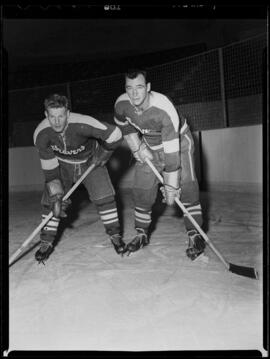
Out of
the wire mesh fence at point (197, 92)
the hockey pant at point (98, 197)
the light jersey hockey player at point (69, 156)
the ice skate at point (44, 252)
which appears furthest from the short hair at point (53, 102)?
the wire mesh fence at point (197, 92)

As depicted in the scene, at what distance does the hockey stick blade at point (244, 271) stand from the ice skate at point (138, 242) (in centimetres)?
56

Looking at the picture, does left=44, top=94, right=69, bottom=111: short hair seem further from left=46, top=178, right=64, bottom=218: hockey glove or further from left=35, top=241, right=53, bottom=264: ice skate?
left=35, top=241, right=53, bottom=264: ice skate

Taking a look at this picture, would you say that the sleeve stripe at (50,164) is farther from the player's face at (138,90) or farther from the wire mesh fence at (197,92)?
the wire mesh fence at (197,92)

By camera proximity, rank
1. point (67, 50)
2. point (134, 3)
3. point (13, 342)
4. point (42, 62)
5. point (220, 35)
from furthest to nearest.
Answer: point (42, 62) → point (67, 50) → point (220, 35) → point (13, 342) → point (134, 3)

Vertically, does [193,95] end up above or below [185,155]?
above

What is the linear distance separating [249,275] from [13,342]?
103cm

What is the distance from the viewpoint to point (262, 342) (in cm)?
112

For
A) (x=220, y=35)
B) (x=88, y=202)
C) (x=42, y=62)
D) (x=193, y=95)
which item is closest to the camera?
(x=88, y=202)

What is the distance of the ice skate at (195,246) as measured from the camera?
185 cm

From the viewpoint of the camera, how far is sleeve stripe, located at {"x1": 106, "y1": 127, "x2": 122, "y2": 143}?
6.29 feet

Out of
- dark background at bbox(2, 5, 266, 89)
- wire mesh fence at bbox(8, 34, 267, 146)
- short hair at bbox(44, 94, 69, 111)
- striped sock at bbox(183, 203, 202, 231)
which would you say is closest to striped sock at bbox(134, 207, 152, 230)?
striped sock at bbox(183, 203, 202, 231)

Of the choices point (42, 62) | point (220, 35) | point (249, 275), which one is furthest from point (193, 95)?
point (249, 275)

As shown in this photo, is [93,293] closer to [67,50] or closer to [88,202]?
[88,202]

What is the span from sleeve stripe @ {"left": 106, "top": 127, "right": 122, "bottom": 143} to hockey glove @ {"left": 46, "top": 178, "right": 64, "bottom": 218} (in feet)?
1.19
